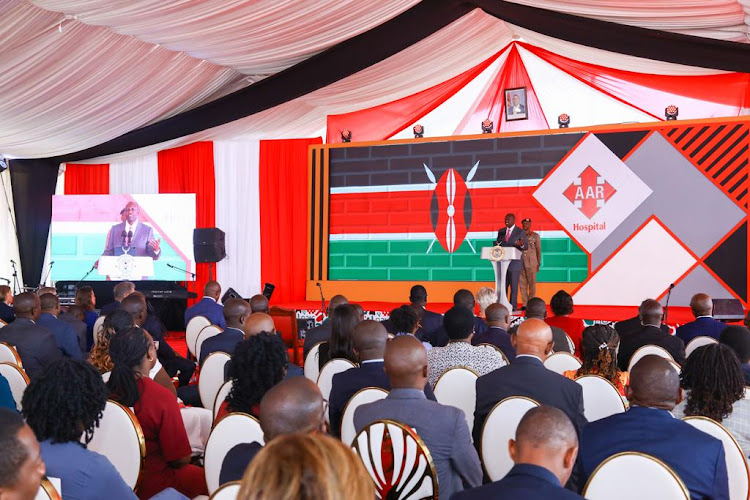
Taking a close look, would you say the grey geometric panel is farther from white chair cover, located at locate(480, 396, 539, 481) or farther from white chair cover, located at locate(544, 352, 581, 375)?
white chair cover, located at locate(480, 396, 539, 481)

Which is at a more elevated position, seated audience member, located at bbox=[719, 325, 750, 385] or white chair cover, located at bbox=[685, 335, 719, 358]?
seated audience member, located at bbox=[719, 325, 750, 385]

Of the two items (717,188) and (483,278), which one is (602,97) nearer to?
(717,188)

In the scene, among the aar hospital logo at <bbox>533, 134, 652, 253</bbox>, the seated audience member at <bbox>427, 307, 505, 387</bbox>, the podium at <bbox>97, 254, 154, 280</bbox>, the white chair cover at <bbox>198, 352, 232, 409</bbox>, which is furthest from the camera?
the podium at <bbox>97, 254, 154, 280</bbox>

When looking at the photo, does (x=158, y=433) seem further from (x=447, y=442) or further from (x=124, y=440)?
(x=447, y=442)

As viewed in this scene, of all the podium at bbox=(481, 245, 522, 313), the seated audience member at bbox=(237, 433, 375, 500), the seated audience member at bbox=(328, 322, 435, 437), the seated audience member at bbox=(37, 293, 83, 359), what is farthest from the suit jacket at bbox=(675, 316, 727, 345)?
the seated audience member at bbox=(237, 433, 375, 500)

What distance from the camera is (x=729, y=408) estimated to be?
3025mm

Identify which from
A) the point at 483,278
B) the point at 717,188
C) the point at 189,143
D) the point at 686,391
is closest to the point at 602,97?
the point at 717,188

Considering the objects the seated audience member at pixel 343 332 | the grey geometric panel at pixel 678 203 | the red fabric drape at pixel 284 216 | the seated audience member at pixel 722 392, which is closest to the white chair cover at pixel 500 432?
the seated audience member at pixel 722 392

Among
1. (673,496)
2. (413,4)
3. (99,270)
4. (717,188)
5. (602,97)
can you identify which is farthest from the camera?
(99,270)

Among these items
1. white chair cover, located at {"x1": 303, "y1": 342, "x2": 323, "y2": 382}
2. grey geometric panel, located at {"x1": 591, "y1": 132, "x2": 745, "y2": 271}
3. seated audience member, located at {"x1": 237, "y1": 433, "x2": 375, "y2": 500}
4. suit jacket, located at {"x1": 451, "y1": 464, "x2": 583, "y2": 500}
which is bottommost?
white chair cover, located at {"x1": 303, "y1": 342, "x2": 323, "y2": 382}

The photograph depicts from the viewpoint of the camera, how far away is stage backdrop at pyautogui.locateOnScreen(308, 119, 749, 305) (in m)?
9.72

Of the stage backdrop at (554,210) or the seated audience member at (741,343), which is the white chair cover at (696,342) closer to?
the seated audience member at (741,343)

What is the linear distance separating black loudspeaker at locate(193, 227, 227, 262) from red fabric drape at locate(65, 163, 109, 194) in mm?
2773

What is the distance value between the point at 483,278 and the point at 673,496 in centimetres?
888
